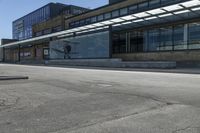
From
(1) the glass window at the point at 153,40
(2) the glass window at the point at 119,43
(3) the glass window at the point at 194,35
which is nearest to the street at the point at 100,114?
(3) the glass window at the point at 194,35

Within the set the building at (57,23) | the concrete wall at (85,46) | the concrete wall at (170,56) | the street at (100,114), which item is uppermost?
the building at (57,23)

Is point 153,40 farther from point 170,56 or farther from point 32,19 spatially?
point 32,19

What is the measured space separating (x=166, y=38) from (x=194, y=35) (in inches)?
167

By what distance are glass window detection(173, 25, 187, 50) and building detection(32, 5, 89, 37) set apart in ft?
109

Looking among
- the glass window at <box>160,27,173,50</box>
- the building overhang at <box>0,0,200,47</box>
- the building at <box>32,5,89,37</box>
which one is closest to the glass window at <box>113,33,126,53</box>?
the building overhang at <box>0,0,200,47</box>

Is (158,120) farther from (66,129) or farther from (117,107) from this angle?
(66,129)

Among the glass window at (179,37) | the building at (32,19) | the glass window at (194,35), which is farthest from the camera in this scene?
the building at (32,19)

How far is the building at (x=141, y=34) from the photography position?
29.2m

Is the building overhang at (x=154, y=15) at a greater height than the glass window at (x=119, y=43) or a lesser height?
greater

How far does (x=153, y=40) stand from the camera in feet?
119

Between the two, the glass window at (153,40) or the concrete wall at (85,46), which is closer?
the glass window at (153,40)

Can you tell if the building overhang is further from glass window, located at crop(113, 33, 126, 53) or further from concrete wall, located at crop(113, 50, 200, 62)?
glass window, located at crop(113, 33, 126, 53)

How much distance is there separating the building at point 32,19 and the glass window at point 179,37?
48093mm

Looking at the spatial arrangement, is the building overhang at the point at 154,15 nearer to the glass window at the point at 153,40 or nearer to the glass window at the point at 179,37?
the glass window at the point at 179,37
